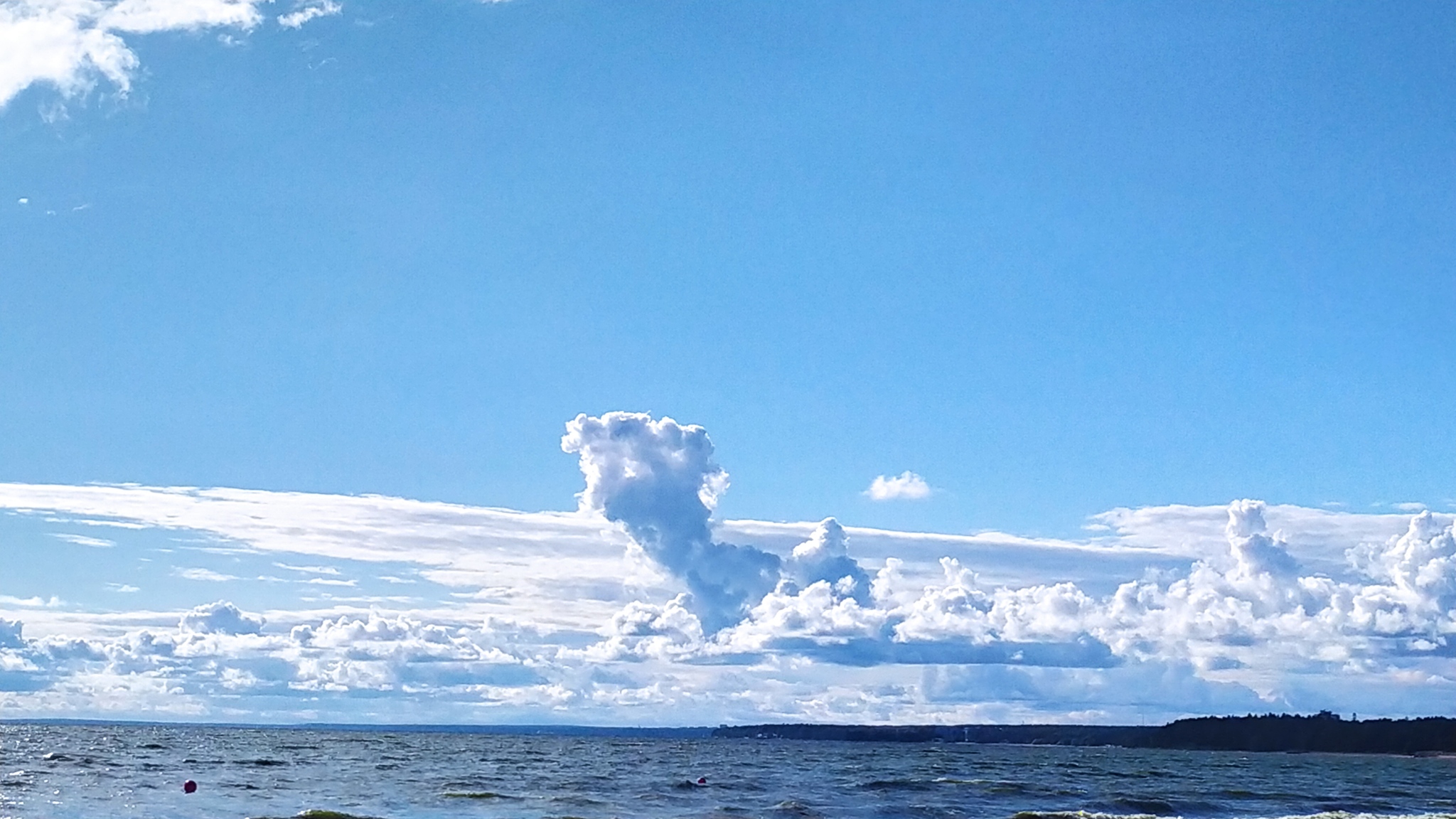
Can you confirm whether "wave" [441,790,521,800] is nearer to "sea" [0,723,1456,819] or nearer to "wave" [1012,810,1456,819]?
"sea" [0,723,1456,819]

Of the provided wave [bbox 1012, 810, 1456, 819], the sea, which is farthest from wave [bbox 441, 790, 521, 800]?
wave [bbox 1012, 810, 1456, 819]

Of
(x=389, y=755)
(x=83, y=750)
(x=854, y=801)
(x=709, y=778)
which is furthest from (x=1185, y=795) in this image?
(x=83, y=750)

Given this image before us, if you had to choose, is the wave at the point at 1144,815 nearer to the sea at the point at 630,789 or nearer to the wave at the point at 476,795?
the sea at the point at 630,789

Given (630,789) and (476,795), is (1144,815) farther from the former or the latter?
(476,795)

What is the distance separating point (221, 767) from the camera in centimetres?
9931

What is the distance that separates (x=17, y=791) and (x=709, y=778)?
46961mm

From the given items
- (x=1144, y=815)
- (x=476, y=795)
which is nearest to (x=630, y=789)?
(x=476, y=795)

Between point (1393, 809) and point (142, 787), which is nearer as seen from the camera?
point (142, 787)

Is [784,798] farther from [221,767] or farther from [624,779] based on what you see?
[221,767]

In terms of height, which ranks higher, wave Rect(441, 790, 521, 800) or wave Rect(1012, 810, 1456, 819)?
wave Rect(1012, 810, 1456, 819)

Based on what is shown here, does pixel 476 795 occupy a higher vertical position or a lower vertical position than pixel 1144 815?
lower

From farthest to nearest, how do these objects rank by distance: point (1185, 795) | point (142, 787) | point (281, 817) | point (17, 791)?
point (1185, 795), point (142, 787), point (17, 791), point (281, 817)

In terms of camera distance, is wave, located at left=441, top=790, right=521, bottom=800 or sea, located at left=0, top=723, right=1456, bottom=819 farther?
wave, located at left=441, top=790, right=521, bottom=800

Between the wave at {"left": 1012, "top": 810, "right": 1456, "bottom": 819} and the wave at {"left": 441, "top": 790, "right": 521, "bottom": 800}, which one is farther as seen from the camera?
the wave at {"left": 441, "top": 790, "right": 521, "bottom": 800}
